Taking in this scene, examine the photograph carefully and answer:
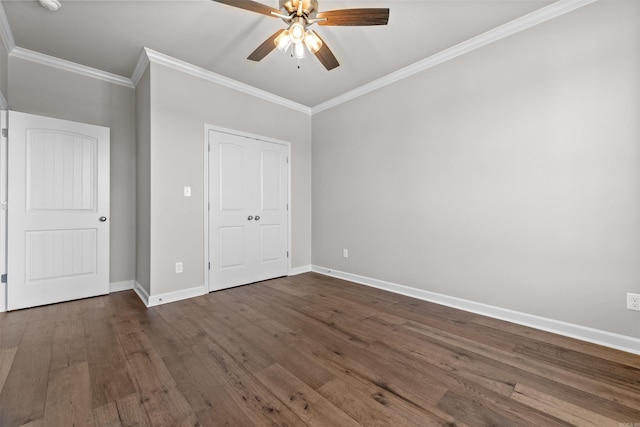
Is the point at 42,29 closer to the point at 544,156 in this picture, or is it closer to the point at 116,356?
the point at 116,356

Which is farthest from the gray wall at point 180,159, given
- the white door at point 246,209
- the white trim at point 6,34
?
the white trim at point 6,34

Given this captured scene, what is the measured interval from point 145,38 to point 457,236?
3.79 m

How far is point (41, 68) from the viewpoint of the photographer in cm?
295

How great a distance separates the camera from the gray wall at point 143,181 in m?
2.97

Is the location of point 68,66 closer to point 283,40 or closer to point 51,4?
point 51,4

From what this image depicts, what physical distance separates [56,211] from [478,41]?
484 cm

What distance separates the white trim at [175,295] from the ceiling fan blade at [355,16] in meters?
3.06

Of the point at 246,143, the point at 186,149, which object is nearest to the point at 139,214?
the point at 186,149

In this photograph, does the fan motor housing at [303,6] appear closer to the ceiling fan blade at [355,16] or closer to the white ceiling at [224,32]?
the ceiling fan blade at [355,16]

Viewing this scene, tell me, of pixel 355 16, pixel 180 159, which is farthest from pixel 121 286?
pixel 355 16

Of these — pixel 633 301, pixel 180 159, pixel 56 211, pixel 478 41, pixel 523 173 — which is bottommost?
pixel 633 301

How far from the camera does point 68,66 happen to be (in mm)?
3070

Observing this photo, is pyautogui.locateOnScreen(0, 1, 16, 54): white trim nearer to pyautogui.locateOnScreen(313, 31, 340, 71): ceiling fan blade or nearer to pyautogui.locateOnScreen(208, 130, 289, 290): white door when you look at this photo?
pyautogui.locateOnScreen(208, 130, 289, 290): white door

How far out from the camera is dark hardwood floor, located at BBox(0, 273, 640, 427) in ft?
4.50
